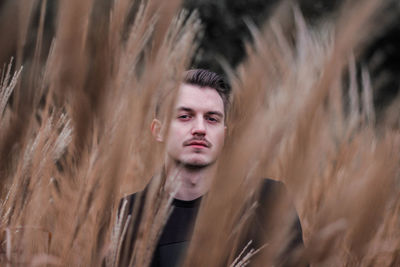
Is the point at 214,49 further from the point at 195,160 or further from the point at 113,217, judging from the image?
the point at 113,217

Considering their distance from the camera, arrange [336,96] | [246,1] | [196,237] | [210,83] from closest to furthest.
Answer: [196,237] < [336,96] < [210,83] < [246,1]

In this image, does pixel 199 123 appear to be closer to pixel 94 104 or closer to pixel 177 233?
pixel 177 233

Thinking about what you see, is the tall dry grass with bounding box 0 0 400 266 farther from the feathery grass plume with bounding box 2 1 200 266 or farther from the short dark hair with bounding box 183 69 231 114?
the short dark hair with bounding box 183 69 231 114

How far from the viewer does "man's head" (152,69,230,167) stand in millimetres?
852

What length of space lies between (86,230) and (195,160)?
50 cm

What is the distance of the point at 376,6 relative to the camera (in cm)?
39

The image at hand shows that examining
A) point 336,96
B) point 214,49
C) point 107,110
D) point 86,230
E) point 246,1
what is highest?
point 246,1

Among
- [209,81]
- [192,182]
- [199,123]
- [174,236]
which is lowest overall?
[174,236]

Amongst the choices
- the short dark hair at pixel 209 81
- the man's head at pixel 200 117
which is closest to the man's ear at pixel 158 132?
the man's head at pixel 200 117

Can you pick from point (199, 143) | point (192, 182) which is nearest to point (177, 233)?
point (192, 182)

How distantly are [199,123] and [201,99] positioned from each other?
0.14 m

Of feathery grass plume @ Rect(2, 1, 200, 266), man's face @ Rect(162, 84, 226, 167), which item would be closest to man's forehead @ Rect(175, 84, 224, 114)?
man's face @ Rect(162, 84, 226, 167)

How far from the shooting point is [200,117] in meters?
0.94

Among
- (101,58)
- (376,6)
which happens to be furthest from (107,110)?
(376,6)
